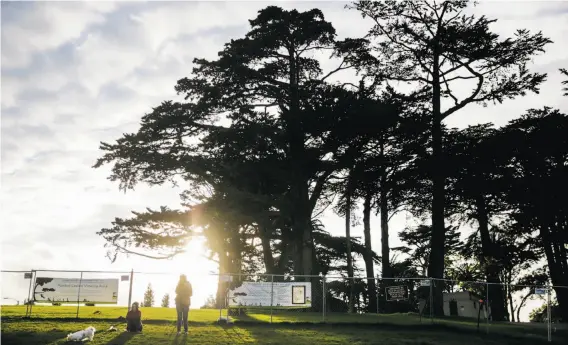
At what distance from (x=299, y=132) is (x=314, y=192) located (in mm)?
5981

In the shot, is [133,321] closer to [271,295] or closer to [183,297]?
[183,297]

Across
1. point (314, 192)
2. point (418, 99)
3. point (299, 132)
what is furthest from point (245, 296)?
point (418, 99)

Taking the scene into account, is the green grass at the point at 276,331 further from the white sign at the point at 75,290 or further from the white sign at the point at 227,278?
the white sign at the point at 227,278

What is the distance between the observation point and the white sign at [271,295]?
26672mm

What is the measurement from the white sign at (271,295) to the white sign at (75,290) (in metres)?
5.14

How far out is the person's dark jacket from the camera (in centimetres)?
2134

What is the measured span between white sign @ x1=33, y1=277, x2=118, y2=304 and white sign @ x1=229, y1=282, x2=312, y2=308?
16.9 feet

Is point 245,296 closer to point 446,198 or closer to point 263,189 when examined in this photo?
point 263,189

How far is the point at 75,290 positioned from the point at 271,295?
8260 mm

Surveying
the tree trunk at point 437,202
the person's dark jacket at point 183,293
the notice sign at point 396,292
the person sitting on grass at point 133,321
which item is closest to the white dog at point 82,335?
the person sitting on grass at point 133,321

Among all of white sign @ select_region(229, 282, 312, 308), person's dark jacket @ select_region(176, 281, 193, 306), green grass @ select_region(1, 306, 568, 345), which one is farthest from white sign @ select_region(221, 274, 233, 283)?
person's dark jacket @ select_region(176, 281, 193, 306)

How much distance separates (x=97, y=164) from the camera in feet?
130

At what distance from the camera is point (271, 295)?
26.9 m

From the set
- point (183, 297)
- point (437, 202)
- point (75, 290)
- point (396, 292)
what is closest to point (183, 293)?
point (183, 297)
